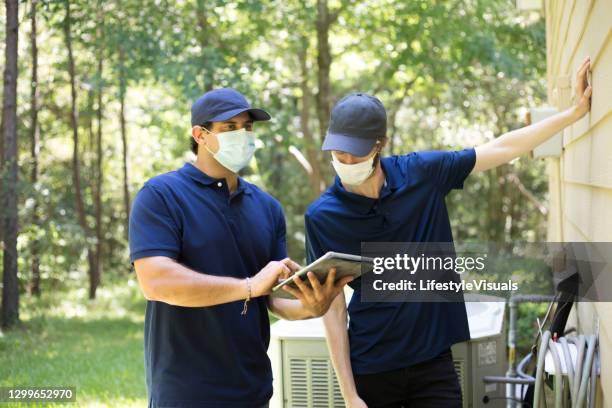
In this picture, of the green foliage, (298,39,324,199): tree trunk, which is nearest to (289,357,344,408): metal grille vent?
the green foliage

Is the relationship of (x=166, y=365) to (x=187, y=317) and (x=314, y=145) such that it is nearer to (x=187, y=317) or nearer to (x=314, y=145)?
(x=187, y=317)

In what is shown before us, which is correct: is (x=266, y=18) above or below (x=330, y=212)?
above

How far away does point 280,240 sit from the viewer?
3100 mm

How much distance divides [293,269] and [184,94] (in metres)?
8.65

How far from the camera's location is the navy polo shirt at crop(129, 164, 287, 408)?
2723mm

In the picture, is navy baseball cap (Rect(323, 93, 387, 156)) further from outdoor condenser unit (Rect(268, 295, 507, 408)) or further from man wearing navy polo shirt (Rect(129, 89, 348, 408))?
outdoor condenser unit (Rect(268, 295, 507, 408))

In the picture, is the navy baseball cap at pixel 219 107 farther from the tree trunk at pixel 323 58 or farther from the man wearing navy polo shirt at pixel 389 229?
the tree trunk at pixel 323 58

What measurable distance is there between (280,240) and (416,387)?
74 centimetres

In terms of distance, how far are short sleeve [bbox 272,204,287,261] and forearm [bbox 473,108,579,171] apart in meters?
0.76

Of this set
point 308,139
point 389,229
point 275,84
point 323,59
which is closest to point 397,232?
point 389,229

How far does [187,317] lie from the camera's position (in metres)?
2.78

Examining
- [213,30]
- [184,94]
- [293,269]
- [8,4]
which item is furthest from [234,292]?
[213,30]

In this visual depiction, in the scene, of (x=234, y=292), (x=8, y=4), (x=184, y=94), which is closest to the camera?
(x=234, y=292)

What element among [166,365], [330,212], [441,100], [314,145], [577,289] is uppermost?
[441,100]
